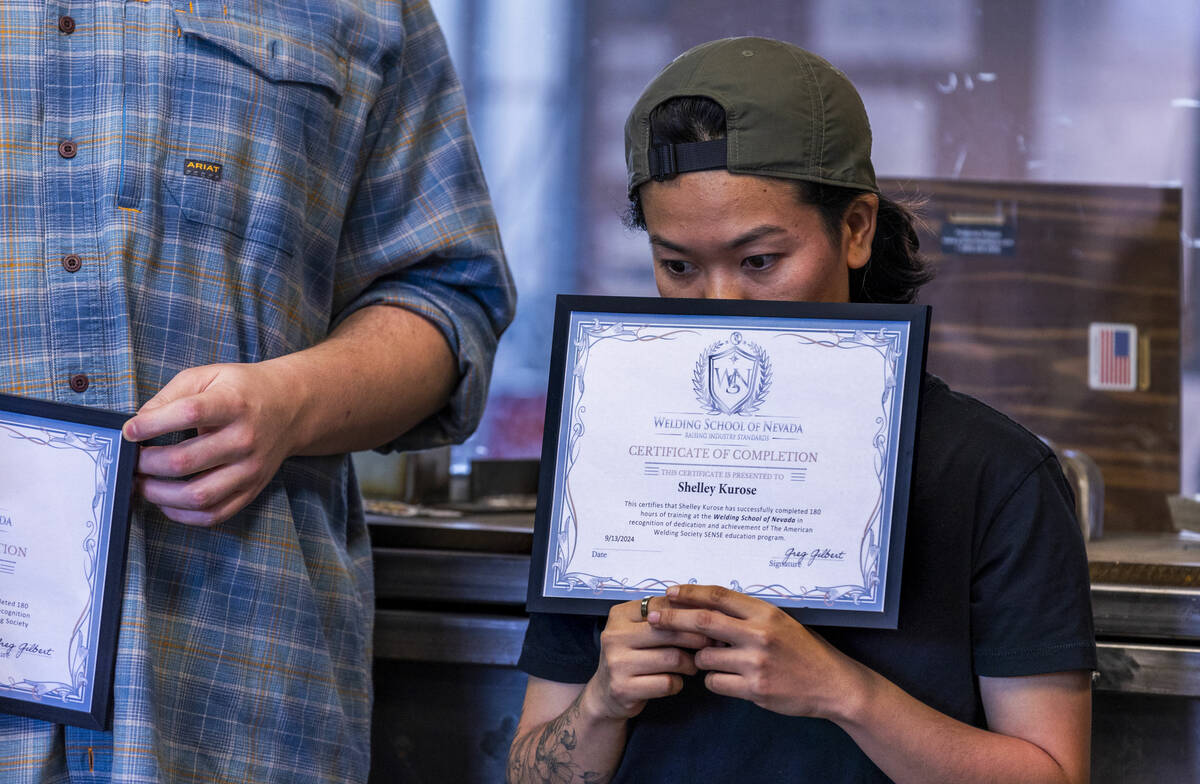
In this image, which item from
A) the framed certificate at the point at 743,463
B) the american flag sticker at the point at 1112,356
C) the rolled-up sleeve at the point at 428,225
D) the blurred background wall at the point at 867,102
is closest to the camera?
the framed certificate at the point at 743,463

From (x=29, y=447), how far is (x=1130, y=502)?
2446 millimetres

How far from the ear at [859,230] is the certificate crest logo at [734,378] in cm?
22

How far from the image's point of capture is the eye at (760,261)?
106 cm

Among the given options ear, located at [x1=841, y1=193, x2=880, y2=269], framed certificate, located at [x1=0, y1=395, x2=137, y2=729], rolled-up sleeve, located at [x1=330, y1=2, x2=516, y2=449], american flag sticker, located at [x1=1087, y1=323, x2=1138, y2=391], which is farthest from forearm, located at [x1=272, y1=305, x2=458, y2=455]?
american flag sticker, located at [x1=1087, y1=323, x2=1138, y2=391]

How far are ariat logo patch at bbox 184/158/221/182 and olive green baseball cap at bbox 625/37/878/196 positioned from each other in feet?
1.30

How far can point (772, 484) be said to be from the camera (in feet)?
3.07

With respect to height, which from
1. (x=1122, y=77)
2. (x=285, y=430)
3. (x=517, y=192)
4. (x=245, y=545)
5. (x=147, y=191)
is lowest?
(x=245, y=545)

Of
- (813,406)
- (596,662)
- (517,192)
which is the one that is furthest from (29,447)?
(517,192)

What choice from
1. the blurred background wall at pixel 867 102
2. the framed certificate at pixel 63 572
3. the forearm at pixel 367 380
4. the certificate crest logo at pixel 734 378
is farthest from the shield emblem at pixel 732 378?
the blurred background wall at pixel 867 102

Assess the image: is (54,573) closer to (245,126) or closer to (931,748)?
(245,126)

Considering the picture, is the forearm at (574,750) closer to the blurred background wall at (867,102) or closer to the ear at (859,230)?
the ear at (859,230)

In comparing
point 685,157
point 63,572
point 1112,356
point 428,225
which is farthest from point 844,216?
point 1112,356

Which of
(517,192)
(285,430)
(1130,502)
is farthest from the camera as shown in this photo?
(517,192)

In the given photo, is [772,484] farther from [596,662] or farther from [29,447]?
[29,447]
